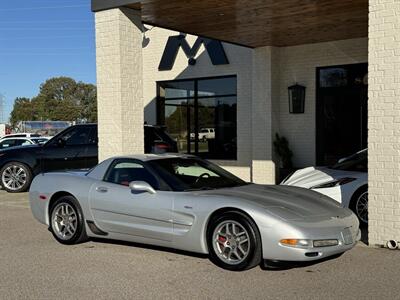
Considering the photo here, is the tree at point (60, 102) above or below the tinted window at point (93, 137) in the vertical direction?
above

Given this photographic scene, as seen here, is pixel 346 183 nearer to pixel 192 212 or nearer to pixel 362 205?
pixel 362 205

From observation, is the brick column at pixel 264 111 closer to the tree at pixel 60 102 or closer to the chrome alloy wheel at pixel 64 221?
the chrome alloy wheel at pixel 64 221

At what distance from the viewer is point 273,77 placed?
47.1 feet

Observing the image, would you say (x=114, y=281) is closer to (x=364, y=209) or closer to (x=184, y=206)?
(x=184, y=206)

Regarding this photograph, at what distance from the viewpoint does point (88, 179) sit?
7504 mm

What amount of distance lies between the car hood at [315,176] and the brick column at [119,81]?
2.94m

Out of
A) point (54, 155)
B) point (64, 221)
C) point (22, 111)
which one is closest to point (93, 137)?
point (54, 155)

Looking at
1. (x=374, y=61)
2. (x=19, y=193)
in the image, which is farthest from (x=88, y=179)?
(x=19, y=193)

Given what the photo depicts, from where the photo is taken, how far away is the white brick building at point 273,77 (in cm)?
707

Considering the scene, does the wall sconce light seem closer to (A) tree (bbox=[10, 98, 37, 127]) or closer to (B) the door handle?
(B) the door handle

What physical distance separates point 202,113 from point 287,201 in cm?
1106

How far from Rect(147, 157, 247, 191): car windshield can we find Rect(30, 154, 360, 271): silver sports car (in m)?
0.01

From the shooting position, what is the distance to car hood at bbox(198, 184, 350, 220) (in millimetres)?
5914

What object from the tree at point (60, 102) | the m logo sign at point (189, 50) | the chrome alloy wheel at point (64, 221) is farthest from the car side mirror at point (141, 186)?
the tree at point (60, 102)
